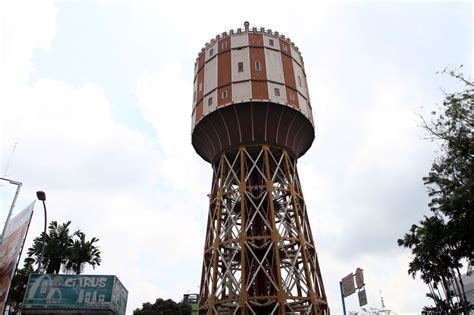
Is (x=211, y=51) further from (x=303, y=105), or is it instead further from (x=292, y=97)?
(x=303, y=105)

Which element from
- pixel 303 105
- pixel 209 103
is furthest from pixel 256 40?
pixel 209 103

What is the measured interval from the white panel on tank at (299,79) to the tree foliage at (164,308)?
1491 inches

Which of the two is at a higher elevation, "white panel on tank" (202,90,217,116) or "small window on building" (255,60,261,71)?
"small window on building" (255,60,261,71)

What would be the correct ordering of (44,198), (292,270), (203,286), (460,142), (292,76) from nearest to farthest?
1. (460,142)
2. (44,198)
3. (292,270)
4. (203,286)
5. (292,76)

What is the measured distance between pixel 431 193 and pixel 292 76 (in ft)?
40.1

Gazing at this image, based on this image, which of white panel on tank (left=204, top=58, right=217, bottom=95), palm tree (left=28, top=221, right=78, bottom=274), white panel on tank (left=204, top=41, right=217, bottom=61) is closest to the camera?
white panel on tank (left=204, top=58, right=217, bottom=95)

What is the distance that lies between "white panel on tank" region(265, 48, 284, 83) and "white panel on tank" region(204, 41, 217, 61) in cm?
398

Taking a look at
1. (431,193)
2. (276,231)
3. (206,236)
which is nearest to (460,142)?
(431,193)

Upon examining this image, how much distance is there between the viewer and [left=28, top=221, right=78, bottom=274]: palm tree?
38.4 meters

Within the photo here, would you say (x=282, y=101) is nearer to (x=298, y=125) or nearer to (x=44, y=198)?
(x=298, y=125)

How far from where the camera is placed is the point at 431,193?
22.5 m

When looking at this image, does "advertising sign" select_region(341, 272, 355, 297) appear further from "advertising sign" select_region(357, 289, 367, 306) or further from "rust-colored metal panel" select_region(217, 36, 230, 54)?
"rust-colored metal panel" select_region(217, 36, 230, 54)

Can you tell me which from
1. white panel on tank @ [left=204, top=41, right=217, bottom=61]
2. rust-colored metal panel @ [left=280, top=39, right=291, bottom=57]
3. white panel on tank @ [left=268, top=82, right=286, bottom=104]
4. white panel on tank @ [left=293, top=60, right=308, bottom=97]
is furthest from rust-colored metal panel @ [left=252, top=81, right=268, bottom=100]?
white panel on tank @ [left=204, top=41, right=217, bottom=61]

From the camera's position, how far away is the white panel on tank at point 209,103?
27378mm
